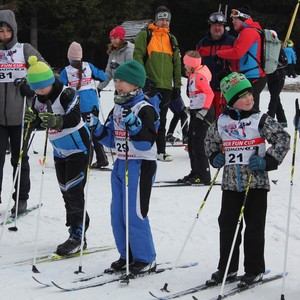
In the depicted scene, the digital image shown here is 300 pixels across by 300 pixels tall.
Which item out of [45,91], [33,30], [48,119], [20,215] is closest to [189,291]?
[48,119]

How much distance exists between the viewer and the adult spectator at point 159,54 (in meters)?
8.69

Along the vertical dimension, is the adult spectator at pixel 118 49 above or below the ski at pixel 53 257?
above

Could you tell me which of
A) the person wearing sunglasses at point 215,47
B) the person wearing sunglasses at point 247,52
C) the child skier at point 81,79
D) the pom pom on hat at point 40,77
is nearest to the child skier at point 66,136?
the pom pom on hat at point 40,77

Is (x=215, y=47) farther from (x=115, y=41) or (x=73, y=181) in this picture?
(x=73, y=181)

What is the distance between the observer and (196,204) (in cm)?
686

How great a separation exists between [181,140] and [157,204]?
4.58 metres

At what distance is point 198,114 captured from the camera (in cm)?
759

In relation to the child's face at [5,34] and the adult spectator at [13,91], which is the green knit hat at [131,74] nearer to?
the adult spectator at [13,91]

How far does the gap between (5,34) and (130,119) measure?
248 centimetres

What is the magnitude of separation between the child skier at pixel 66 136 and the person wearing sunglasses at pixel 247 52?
3621mm

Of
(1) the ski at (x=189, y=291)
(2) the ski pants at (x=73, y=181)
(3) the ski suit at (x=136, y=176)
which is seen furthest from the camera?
(2) the ski pants at (x=73, y=181)

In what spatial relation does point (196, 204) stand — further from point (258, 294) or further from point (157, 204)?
point (258, 294)

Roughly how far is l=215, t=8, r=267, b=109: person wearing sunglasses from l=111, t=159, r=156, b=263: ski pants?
12.9ft

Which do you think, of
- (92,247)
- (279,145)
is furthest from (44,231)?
(279,145)
